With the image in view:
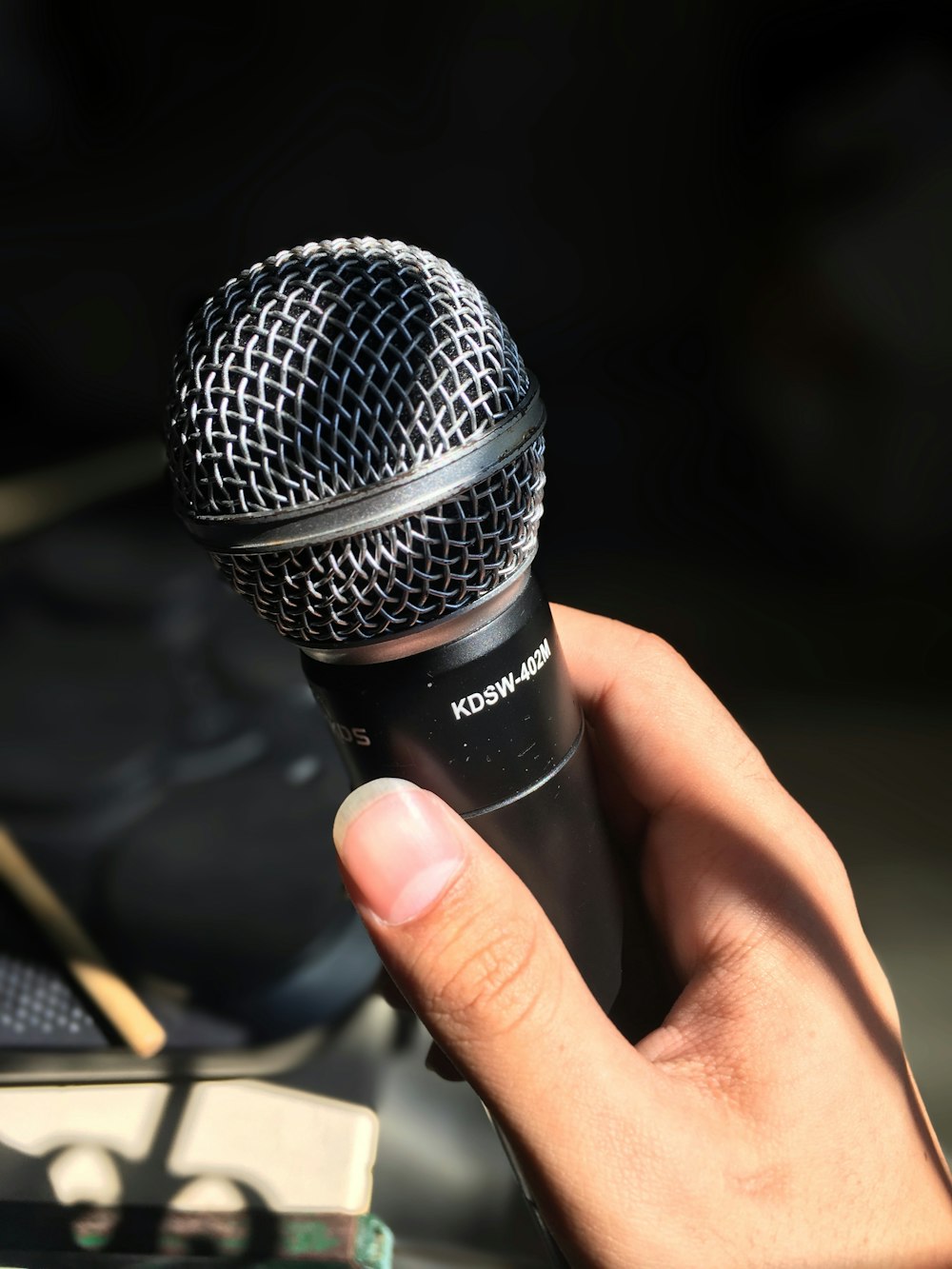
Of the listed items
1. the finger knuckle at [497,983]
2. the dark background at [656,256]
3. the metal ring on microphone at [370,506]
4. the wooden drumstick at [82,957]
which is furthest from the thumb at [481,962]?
the dark background at [656,256]

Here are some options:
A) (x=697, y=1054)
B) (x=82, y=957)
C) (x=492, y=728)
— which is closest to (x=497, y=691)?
(x=492, y=728)

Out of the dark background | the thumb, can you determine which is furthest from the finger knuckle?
the dark background

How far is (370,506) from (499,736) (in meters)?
0.13

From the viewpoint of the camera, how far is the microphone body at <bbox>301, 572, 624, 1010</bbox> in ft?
1.45

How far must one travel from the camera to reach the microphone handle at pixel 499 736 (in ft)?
1.45

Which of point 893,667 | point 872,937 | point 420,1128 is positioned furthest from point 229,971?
point 893,667

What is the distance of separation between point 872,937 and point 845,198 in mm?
925

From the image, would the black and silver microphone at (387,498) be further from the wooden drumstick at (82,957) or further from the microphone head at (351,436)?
the wooden drumstick at (82,957)

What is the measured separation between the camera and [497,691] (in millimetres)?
452

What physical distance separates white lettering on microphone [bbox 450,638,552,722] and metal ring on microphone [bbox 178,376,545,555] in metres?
0.09

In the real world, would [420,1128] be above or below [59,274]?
below

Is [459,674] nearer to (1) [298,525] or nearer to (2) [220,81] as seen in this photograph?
(1) [298,525]

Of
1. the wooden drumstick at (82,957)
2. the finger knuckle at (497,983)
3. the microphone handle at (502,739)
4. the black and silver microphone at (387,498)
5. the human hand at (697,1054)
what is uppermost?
the black and silver microphone at (387,498)

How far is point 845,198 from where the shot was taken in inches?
51.2
